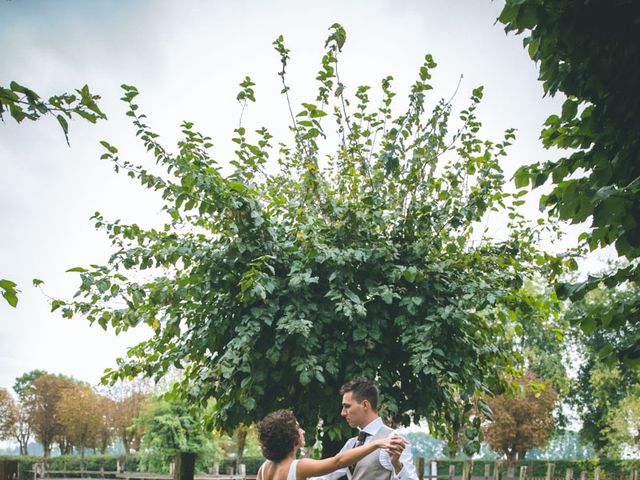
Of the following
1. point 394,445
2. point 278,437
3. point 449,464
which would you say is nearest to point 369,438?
point 394,445

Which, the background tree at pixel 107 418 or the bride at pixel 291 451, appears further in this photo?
the background tree at pixel 107 418

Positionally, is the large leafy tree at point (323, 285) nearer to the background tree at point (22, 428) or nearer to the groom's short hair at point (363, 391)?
the groom's short hair at point (363, 391)

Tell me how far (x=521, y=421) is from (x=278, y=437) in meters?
37.3

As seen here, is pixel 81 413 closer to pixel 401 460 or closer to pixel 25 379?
pixel 25 379

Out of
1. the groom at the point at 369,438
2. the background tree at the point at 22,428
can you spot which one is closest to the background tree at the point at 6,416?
the background tree at the point at 22,428

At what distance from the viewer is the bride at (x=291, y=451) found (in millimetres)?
4195

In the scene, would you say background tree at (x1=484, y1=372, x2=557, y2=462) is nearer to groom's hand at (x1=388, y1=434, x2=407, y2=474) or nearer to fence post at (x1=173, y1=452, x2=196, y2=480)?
fence post at (x1=173, y1=452, x2=196, y2=480)

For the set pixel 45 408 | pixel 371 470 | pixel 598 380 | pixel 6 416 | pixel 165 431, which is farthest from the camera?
pixel 6 416

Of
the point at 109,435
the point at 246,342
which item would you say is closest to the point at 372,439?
the point at 246,342

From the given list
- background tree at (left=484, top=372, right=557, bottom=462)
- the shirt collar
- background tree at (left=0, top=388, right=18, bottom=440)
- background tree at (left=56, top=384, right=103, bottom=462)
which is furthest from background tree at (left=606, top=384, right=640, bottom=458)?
background tree at (left=0, top=388, right=18, bottom=440)

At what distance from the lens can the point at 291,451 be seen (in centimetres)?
432

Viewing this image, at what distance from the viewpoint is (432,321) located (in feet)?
21.7

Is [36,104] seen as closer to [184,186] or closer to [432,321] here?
[184,186]

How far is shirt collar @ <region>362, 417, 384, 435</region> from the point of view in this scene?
471 centimetres
